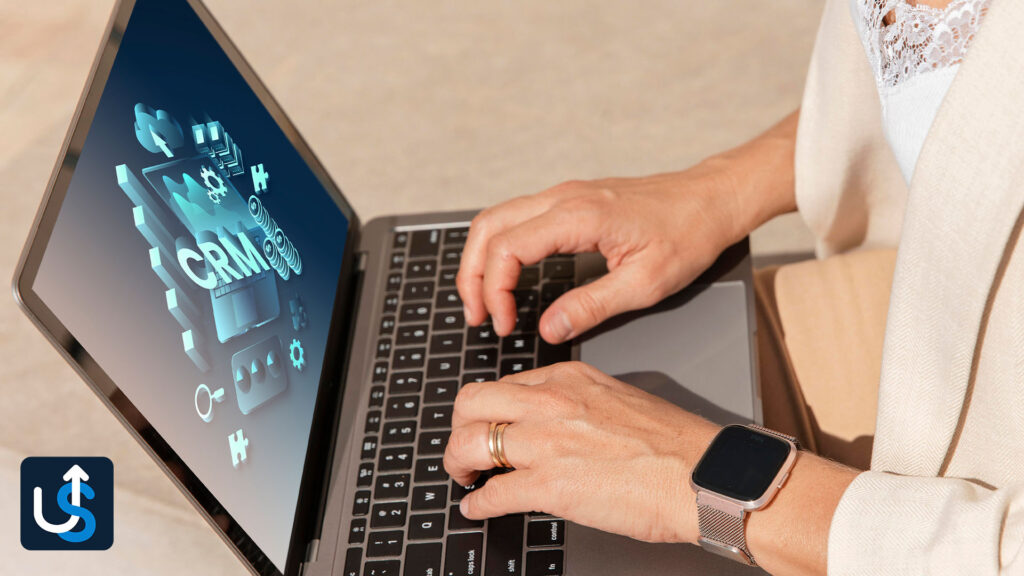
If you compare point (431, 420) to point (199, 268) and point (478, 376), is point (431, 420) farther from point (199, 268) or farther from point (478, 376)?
point (199, 268)

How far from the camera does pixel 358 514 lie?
2.73ft

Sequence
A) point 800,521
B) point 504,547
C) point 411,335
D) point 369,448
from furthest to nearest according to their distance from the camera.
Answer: point 411,335, point 369,448, point 504,547, point 800,521

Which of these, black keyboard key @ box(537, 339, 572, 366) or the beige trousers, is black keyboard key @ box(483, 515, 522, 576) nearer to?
black keyboard key @ box(537, 339, 572, 366)

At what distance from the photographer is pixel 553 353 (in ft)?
3.11

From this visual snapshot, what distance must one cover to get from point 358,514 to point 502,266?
271 mm

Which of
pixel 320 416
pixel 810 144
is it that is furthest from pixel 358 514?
pixel 810 144

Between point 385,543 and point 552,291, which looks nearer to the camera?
point 385,543

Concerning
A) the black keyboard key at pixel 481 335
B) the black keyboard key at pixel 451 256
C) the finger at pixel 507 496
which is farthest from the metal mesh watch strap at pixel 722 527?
the black keyboard key at pixel 451 256

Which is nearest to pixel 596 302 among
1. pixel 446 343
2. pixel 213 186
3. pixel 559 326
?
pixel 559 326

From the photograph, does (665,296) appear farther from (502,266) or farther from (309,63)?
(309,63)

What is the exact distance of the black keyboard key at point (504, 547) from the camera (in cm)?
Result: 77

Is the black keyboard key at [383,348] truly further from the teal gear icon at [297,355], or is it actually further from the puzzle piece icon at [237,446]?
the puzzle piece icon at [237,446]

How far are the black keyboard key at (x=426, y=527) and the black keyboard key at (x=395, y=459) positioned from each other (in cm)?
6

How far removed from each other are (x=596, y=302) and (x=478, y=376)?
14cm
